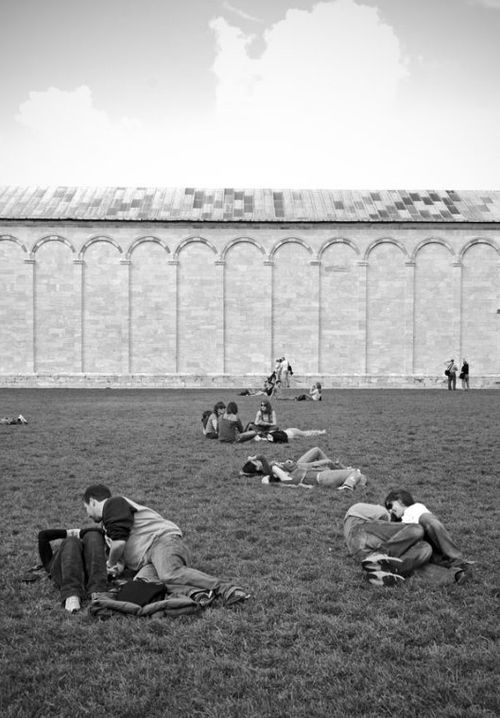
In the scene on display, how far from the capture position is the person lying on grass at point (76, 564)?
19.4 feet

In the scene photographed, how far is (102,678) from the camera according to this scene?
14.8 ft

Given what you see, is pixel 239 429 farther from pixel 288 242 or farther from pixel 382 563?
pixel 288 242

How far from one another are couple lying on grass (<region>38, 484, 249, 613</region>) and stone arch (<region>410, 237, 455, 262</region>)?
1414 inches

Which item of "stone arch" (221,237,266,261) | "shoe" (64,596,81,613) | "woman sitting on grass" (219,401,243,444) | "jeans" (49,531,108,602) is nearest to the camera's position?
"shoe" (64,596,81,613)

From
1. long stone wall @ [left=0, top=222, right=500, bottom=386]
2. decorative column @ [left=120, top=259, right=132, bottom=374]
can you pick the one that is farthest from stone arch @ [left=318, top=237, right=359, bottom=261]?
decorative column @ [left=120, top=259, right=132, bottom=374]

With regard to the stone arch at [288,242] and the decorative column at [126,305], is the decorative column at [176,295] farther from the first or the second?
the stone arch at [288,242]

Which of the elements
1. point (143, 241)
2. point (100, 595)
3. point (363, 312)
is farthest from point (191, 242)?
point (100, 595)

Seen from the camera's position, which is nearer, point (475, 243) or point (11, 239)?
point (11, 239)

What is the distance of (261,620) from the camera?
5.41 meters

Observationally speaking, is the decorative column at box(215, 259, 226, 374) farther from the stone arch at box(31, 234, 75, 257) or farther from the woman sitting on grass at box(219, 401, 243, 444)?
the woman sitting on grass at box(219, 401, 243, 444)

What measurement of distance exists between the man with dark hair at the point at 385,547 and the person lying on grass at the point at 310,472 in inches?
123

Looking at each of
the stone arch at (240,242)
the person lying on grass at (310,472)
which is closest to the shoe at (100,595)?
the person lying on grass at (310,472)

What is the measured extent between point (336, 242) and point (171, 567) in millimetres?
35997

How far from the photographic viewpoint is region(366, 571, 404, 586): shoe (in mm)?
6195
